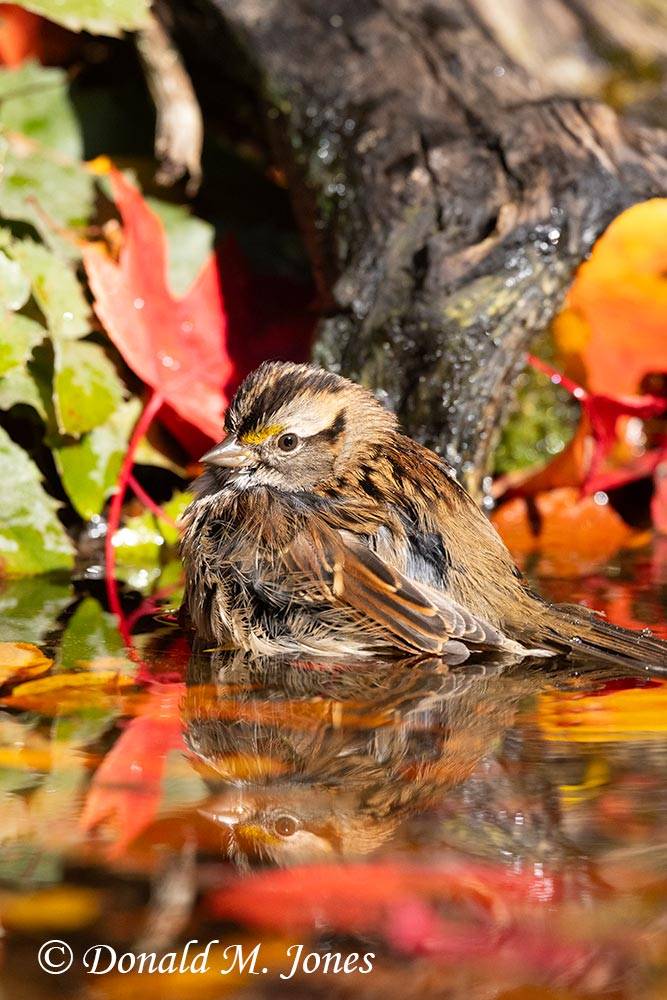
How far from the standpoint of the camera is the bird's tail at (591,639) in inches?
114

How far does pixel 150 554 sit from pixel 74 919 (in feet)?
8.46

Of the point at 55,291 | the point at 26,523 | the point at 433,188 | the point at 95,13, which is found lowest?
the point at 26,523

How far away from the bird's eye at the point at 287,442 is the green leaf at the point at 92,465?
0.95 m

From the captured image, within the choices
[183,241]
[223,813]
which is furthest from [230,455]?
[183,241]

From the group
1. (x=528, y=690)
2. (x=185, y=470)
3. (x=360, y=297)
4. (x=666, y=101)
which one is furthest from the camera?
(x=666, y=101)

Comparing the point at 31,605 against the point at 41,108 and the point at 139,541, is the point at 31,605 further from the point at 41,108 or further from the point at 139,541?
the point at 41,108

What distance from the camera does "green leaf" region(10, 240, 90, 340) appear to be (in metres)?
4.21

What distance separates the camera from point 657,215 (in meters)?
4.27

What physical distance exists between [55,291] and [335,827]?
106 inches

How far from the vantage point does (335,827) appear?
2.00m

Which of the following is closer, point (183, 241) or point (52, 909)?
point (52, 909)

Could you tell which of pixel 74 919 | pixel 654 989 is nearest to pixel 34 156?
pixel 74 919

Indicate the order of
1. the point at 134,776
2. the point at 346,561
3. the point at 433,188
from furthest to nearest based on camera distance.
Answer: the point at 433,188
the point at 346,561
the point at 134,776

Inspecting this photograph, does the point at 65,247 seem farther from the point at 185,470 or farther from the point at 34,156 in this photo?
the point at 185,470
